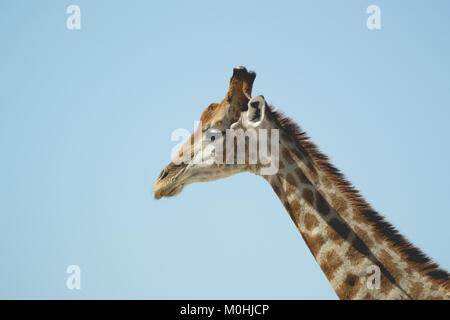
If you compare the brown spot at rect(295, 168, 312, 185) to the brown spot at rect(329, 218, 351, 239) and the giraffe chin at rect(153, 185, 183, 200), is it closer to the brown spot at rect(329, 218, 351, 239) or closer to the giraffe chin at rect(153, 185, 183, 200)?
the brown spot at rect(329, 218, 351, 239)

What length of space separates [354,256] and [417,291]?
725 millimetres

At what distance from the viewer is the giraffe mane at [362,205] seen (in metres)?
6.04

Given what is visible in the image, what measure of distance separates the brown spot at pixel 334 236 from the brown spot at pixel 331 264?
125 millimetres

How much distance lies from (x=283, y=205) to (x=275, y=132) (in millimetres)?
921

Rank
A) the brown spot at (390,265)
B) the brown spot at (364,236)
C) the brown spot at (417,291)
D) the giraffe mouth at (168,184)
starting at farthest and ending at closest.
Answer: the giraffe mouth at (168,184) < the brown spot at (364,236) < the brown spot at (390,265) < the brown spot at (417,291)

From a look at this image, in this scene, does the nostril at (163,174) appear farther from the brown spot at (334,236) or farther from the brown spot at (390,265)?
the brown spot at (390,265)

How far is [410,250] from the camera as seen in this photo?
243 inches

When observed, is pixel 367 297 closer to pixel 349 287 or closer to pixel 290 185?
pixel 349 287

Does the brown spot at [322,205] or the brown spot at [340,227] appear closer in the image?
the brown spot at [340,227]

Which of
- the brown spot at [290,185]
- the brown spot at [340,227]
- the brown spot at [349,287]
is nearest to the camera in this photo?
the brown spot at [349,287]

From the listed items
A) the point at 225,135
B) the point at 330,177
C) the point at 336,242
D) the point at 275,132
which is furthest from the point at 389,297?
the point at 225,135

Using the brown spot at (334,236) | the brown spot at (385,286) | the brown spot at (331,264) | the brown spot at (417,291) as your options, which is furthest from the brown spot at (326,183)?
the brown spot at (417,291)

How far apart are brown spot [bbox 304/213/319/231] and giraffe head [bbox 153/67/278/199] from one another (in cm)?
97
